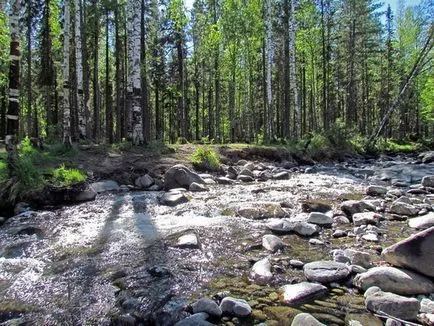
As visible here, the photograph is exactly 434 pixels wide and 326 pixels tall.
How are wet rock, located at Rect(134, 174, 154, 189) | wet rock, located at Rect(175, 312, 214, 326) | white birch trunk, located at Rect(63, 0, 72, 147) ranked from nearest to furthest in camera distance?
wet rock, located at Rect(175, 312, 214, 326) < wet rock, located at Rect(134, 174, 154, 189) < white birch trunk, located at Rect(63, 0, 72, 147)

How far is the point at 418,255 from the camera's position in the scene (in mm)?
4910

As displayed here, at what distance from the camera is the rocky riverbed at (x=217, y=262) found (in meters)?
4.19

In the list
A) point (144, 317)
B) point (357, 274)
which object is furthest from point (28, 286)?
point (357, 274)

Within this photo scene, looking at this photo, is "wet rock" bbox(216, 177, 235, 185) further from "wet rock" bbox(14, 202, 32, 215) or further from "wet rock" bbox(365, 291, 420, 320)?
"wet rock" bbox(365, 291, 420, 320)

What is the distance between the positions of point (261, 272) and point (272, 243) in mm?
1182

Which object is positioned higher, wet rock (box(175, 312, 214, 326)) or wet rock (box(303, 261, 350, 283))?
wet rock (box(303, 261, 350, 283))

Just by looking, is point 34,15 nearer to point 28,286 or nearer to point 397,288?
point 28,286

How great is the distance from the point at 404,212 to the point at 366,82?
38101 millimetres

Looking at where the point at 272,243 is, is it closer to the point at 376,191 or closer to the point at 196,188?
the point at 196,188

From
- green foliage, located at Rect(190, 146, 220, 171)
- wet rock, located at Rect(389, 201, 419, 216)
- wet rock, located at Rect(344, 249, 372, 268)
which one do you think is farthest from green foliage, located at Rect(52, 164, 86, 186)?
wet rock, located at Rect(389, 201, 419, 216)

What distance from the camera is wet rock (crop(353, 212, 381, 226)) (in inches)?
302

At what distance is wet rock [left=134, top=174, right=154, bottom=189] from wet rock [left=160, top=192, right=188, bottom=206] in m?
2.32

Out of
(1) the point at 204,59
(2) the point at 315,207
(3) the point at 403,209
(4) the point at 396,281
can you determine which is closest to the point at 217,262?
(4) the point at 396,281

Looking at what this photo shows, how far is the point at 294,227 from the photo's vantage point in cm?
720
